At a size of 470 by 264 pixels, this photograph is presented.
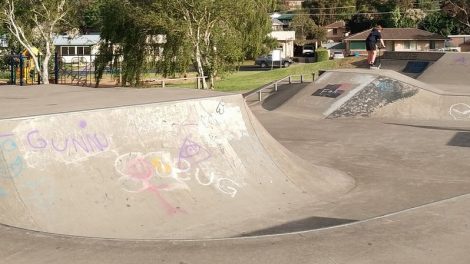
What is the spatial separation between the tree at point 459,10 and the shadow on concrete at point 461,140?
180ft

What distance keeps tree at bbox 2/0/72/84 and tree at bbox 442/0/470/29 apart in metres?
50.7

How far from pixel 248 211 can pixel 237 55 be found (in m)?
20.9

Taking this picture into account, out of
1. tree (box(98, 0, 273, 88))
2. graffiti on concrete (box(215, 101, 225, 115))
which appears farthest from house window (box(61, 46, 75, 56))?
graffiti on concrete (box(215, 101, 225, 115))

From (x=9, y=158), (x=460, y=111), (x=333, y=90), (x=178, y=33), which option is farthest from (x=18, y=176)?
(x=178, y=33)

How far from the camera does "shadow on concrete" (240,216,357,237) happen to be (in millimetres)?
7066

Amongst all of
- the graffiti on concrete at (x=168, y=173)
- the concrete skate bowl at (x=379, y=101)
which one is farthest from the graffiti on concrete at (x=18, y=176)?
the concrete skate bowl at (x=379, y=101)

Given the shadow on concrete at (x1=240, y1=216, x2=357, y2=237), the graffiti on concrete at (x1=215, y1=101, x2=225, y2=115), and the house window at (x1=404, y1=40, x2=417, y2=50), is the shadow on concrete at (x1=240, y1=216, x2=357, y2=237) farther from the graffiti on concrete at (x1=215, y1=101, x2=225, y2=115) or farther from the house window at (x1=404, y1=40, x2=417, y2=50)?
the house window at (x1=404, y1=40, x2=417, y2=50)

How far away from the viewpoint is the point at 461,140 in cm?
1346

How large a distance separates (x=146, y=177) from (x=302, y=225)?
219 centimetres

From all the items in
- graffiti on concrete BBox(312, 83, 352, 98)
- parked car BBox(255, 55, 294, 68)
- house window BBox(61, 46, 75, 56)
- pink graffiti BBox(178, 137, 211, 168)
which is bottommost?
pink graffiti BBox(178, 137, 211, 168)

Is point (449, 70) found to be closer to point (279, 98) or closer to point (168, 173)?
point (279, 98)

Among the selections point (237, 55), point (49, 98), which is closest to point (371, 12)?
point (237, 55)

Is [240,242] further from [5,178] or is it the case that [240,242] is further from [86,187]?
[5,178]

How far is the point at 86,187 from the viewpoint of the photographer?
704 centimetres
